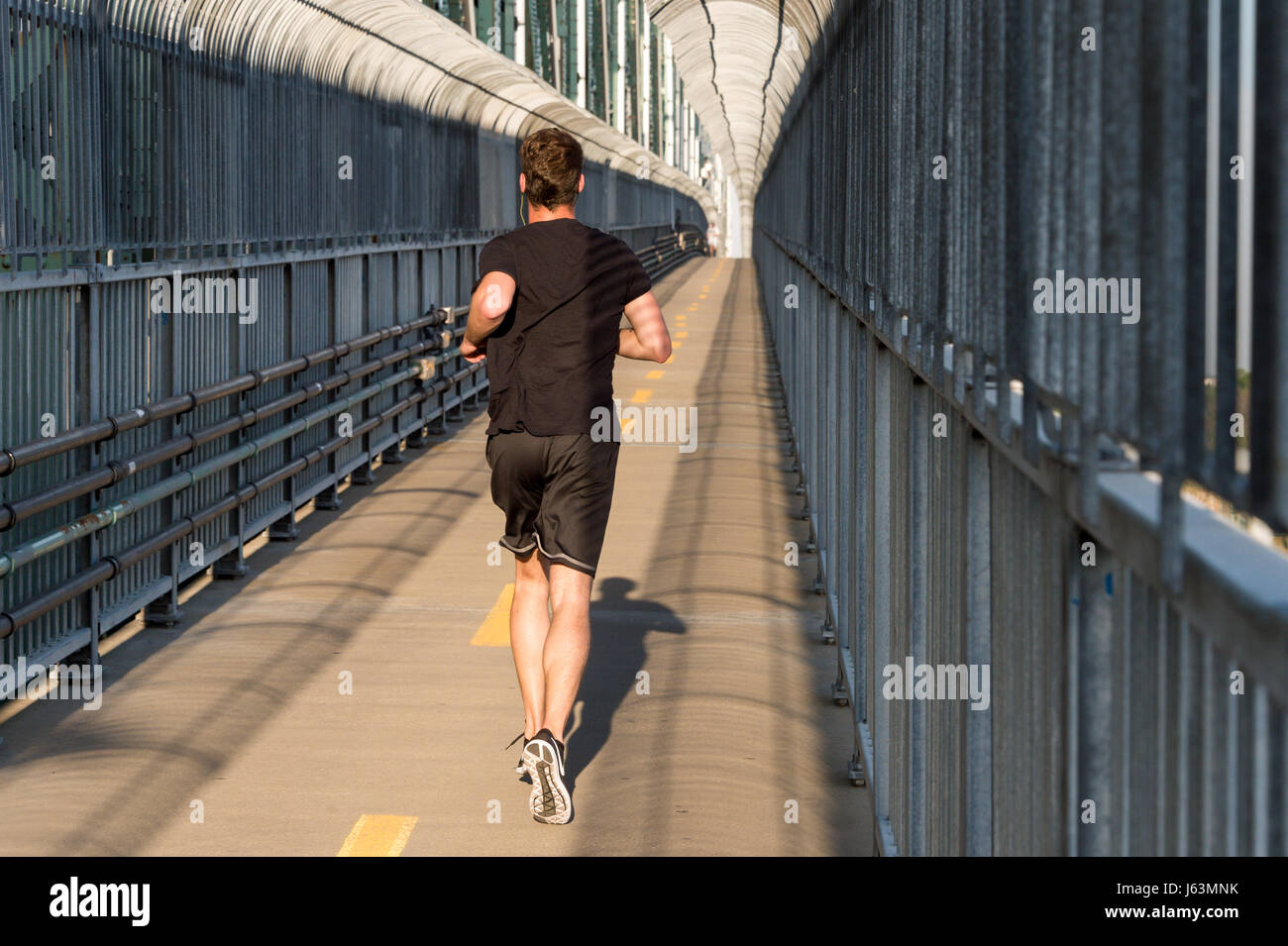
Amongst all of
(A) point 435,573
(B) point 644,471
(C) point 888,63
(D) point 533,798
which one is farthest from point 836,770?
(B) point 644,471

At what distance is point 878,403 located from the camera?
5996 millimetres

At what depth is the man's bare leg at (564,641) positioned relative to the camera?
6.16m

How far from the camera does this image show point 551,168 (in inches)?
244

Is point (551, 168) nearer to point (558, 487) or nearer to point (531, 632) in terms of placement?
point (558, 487)

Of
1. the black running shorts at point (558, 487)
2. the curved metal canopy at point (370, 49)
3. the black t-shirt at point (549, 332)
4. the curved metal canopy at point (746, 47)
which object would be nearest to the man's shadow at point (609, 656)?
the black running shorts at point (558, 487)

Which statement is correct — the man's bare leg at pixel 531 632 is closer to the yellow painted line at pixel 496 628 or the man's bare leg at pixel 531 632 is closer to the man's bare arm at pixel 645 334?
the man's bare arm at pixel 645 334

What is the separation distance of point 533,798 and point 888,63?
2.65m

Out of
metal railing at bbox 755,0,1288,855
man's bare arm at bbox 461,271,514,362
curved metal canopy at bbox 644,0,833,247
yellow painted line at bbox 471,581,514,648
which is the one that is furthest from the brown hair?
curved metal canopy at bbox 644,0,833,247

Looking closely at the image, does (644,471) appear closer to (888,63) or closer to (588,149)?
(888,63)

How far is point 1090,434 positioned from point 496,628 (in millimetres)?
7000

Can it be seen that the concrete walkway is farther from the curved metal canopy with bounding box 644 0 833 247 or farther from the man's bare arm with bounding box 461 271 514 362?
the curved metal canopy with bounding box 644 0 833 247

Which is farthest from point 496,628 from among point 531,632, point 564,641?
point 564,641
